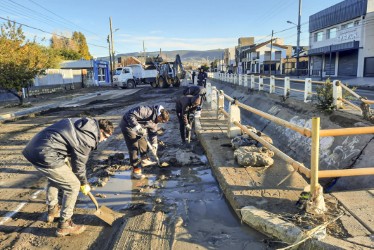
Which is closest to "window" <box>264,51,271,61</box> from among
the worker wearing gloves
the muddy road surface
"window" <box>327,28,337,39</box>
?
"window" <box>327,28,337,39</box>

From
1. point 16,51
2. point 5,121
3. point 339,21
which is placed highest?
point 339,21

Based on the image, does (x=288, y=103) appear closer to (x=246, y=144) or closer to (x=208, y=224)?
(x=246, y=144)

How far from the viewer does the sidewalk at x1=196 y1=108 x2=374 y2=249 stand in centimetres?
314

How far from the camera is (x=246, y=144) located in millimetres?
6426

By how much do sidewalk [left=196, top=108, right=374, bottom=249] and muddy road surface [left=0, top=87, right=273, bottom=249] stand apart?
18cm

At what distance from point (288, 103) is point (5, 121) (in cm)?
1161

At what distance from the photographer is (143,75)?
38.1m

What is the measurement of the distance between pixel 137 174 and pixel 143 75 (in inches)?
1303

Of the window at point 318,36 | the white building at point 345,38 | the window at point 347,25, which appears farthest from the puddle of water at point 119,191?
the window at point 318,36

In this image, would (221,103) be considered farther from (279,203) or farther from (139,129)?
(279,203)

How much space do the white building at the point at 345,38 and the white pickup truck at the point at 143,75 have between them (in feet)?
59.2

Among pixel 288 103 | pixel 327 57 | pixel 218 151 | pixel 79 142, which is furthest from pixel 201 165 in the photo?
pixel 327 57

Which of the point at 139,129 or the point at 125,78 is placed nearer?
the point at 139,129

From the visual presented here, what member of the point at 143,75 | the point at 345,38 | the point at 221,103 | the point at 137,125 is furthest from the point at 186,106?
the point at 345,38
